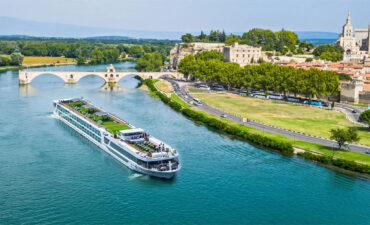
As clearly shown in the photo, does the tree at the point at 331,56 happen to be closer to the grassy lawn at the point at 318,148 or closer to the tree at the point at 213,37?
the tree at the point at 213,37

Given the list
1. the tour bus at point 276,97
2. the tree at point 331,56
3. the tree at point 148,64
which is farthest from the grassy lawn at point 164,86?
the tree at point 331,56

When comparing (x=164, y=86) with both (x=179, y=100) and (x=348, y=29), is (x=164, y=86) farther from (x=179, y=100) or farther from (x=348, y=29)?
(x=348, y=29)

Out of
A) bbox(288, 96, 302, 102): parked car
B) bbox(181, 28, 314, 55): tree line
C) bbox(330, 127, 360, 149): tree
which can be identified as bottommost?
bbox(330, 127, 360, 149): tree

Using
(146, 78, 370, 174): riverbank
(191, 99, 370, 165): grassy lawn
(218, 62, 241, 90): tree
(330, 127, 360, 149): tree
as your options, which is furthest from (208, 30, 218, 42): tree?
(330, 127, 360, 149): tree

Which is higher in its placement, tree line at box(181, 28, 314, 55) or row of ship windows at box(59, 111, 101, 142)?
tree line at box(181, 28, 314, 55)

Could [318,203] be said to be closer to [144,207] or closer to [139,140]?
[144,207]

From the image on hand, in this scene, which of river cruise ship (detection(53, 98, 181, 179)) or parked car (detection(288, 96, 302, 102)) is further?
parked car (detection(288, 96, 302, 102))

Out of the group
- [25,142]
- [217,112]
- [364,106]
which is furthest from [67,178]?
[364,106]

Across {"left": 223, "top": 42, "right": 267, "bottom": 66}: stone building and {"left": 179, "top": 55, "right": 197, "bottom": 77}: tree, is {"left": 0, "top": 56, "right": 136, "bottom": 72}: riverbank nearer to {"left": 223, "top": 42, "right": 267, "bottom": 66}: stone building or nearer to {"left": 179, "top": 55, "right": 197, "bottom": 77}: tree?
{"left": 179, "top": 55, "right": 197, "bottom": 77}: tree
